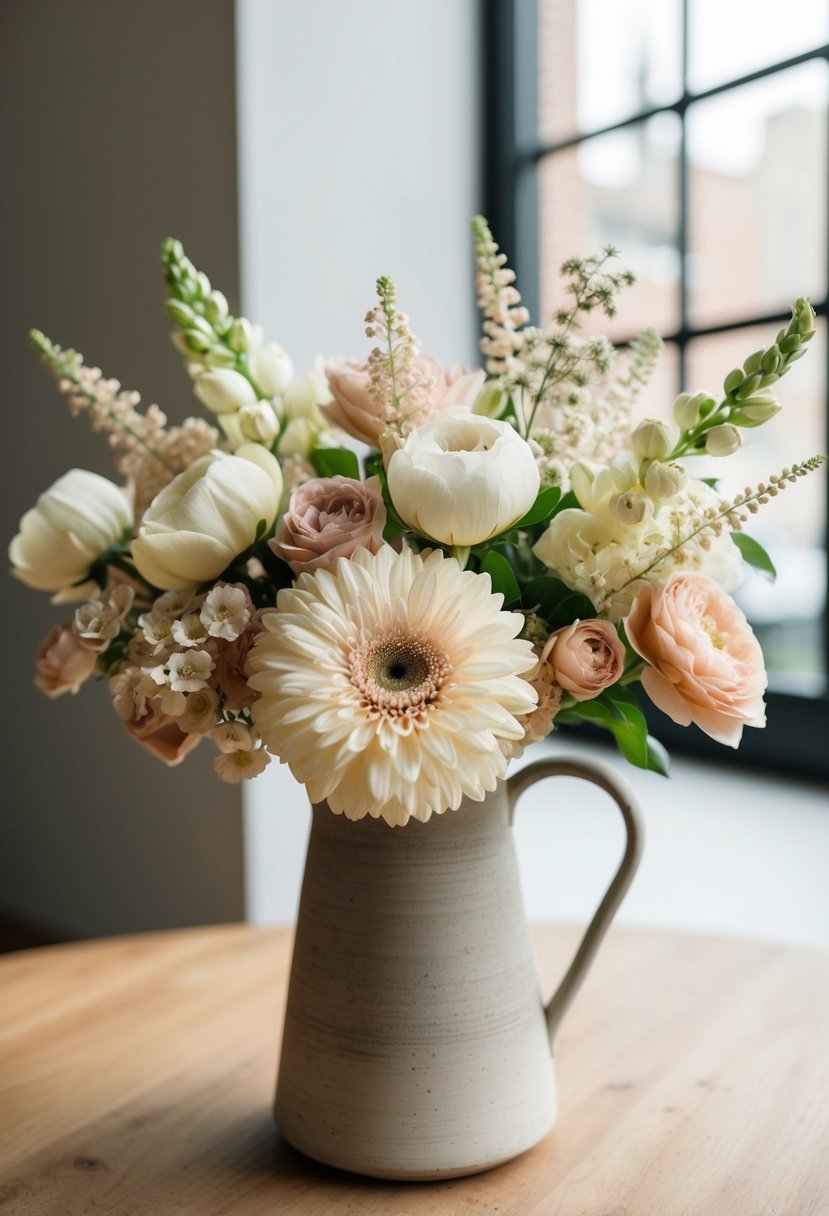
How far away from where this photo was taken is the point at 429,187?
1726mm

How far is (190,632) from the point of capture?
23.8 inches

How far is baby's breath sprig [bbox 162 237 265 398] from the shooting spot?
2.37 ft

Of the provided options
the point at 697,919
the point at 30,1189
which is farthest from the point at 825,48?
the point at 30,1189

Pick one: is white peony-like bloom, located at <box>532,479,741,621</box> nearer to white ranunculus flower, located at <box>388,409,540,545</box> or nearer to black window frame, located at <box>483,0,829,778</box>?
white ranunculus flower, located at <box>388,409,540,545</box>

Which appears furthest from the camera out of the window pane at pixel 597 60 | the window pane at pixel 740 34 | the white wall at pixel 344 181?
the window pane at pixel 597 60

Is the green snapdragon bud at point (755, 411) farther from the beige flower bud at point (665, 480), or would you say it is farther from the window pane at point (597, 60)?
the window pane at point (597, 60)

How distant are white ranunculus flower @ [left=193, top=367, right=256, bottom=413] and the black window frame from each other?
105 cm

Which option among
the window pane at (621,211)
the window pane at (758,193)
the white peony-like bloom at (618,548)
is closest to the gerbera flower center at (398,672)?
the white peony-like bloom at (618,548)

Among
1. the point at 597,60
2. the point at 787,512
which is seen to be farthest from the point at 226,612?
the point at 787,512

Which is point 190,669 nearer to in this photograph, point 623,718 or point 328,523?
point 328,523

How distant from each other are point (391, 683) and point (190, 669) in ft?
0.39

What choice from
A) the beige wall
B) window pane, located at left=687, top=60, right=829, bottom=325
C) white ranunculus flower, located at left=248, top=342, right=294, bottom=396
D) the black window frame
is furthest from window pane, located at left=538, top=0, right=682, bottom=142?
white ranunculus flower, located at left=248, top=342, right=294, bottom=396

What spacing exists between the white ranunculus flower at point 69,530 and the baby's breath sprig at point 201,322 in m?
0.11

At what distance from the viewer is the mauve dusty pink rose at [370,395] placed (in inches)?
25.0
